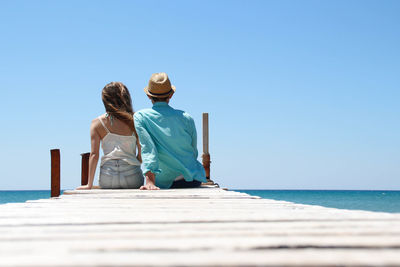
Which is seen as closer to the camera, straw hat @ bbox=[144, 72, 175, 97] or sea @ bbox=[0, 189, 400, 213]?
straw hat @ bbox=[144, 72, 175, 97]

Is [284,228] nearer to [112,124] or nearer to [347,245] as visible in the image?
[347,245]

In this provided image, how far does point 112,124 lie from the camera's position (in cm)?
531

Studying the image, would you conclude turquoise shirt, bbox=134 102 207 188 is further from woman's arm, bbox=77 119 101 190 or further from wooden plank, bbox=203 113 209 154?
wooden plank, bbox=203 113 209 154

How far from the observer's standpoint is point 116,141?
17.5 ft

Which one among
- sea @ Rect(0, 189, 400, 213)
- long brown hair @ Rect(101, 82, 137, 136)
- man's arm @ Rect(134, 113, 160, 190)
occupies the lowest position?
sea @ Rect(0, 189, 400, 213)

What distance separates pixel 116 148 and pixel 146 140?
52 centimetres

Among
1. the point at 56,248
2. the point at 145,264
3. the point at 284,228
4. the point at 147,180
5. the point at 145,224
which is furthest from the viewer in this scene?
the point at 147,180

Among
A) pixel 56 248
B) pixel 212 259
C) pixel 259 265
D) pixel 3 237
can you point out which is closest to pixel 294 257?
pixel 259 265

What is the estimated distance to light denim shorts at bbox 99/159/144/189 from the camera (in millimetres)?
5227

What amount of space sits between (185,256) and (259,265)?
0.75ft

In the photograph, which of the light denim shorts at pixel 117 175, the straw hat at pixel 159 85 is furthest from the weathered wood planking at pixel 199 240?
the straw hat at pixel 159 85

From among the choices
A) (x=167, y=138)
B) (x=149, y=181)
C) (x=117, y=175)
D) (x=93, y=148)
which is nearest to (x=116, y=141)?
(x=93, y=148)

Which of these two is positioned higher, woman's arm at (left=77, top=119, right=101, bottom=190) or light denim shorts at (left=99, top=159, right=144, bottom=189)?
woman's arm at (left=77, top=119, right=101, bottom=190)

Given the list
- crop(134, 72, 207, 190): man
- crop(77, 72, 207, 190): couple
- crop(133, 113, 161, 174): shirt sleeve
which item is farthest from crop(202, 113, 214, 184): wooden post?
crop(133, 113, 161, 174): shirt sleeve
